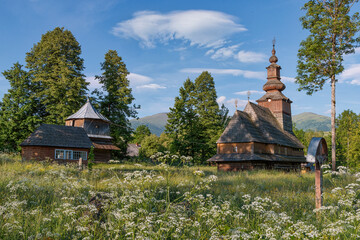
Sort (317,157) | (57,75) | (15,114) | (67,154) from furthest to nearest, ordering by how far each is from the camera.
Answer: (57,75)
(15,114)
(67,154)
(317,157)

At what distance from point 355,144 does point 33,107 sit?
51952mm

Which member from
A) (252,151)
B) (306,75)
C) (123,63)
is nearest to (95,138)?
(123,63)

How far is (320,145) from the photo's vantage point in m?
7.86

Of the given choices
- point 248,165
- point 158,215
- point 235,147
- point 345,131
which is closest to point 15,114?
point 235,147

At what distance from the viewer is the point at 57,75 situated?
1743 inches

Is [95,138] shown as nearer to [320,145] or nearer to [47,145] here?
[47,145]

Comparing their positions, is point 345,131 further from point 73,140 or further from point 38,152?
point 38,152

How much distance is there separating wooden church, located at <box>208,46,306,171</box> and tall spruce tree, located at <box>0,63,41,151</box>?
24.8 m

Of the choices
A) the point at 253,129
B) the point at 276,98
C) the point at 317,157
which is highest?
the point at 276,98

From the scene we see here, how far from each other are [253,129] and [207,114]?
1448 cm

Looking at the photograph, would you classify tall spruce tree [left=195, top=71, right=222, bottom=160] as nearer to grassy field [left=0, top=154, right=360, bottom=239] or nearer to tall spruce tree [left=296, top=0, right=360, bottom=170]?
tall spruce tree [left=296, top=0, right=360, bottom=170]

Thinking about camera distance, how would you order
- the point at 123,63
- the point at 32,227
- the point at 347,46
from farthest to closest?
the point at 123,63
the point at 347,46
the point at 32,227

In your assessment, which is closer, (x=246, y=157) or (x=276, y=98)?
(x=246, y=157)

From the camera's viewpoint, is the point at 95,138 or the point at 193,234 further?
the point at 95,138
